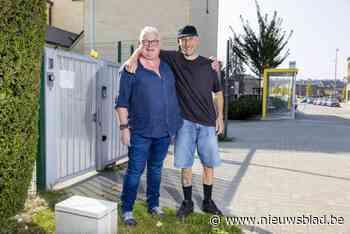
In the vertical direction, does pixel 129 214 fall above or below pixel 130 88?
below

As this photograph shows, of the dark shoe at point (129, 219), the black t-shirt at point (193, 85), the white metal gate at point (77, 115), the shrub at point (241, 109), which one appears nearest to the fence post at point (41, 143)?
the white metal gate at point (77, 115)

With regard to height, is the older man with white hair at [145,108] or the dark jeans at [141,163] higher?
the older man with white hair at [145,108]

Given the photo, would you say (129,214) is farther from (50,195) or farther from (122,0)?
(122,0)

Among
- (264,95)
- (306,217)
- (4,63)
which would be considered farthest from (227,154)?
(264,95)

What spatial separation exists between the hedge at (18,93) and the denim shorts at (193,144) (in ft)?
4.57

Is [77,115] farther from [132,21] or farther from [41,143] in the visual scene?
[132,21]

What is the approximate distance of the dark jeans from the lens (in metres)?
3.24

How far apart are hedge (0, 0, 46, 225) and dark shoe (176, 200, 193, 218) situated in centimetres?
152

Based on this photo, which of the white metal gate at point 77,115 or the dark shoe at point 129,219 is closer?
the dark shoe at point 129,219

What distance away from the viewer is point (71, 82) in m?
4.49

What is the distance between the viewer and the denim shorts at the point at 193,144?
3516 millimetres

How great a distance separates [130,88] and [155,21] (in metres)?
11.7

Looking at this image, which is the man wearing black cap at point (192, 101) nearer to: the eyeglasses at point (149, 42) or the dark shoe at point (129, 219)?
the eyeglasses at point (149, 42)

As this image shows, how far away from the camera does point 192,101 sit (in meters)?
3.47
